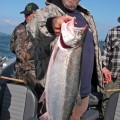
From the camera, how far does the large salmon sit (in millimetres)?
2545

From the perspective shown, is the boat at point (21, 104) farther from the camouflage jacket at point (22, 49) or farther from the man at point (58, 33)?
the camouflage jacket at point (22, 49)

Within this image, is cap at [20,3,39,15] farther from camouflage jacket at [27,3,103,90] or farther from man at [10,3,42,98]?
camouflage jacket at [27,3,103,90]

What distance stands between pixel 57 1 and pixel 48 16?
32 centimetres

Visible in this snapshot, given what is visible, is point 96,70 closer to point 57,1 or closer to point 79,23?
point 79,23

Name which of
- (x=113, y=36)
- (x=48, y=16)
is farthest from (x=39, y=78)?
(x=113, y=36)

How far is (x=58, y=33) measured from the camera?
2.78 metres

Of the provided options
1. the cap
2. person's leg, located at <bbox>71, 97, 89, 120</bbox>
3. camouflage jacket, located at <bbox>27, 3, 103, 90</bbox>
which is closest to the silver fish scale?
camouflage jacket, located at <bbox>27, 3, 103, 90</bbox>

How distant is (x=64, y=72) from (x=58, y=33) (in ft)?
0.99

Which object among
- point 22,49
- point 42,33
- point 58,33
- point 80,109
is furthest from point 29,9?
point 58,33

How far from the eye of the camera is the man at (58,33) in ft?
9.96

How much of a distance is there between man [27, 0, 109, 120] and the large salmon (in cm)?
14

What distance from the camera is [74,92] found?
2.80 meters

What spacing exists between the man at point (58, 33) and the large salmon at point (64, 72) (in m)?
0.14

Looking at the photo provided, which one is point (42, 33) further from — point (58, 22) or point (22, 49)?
point (22, 49)
